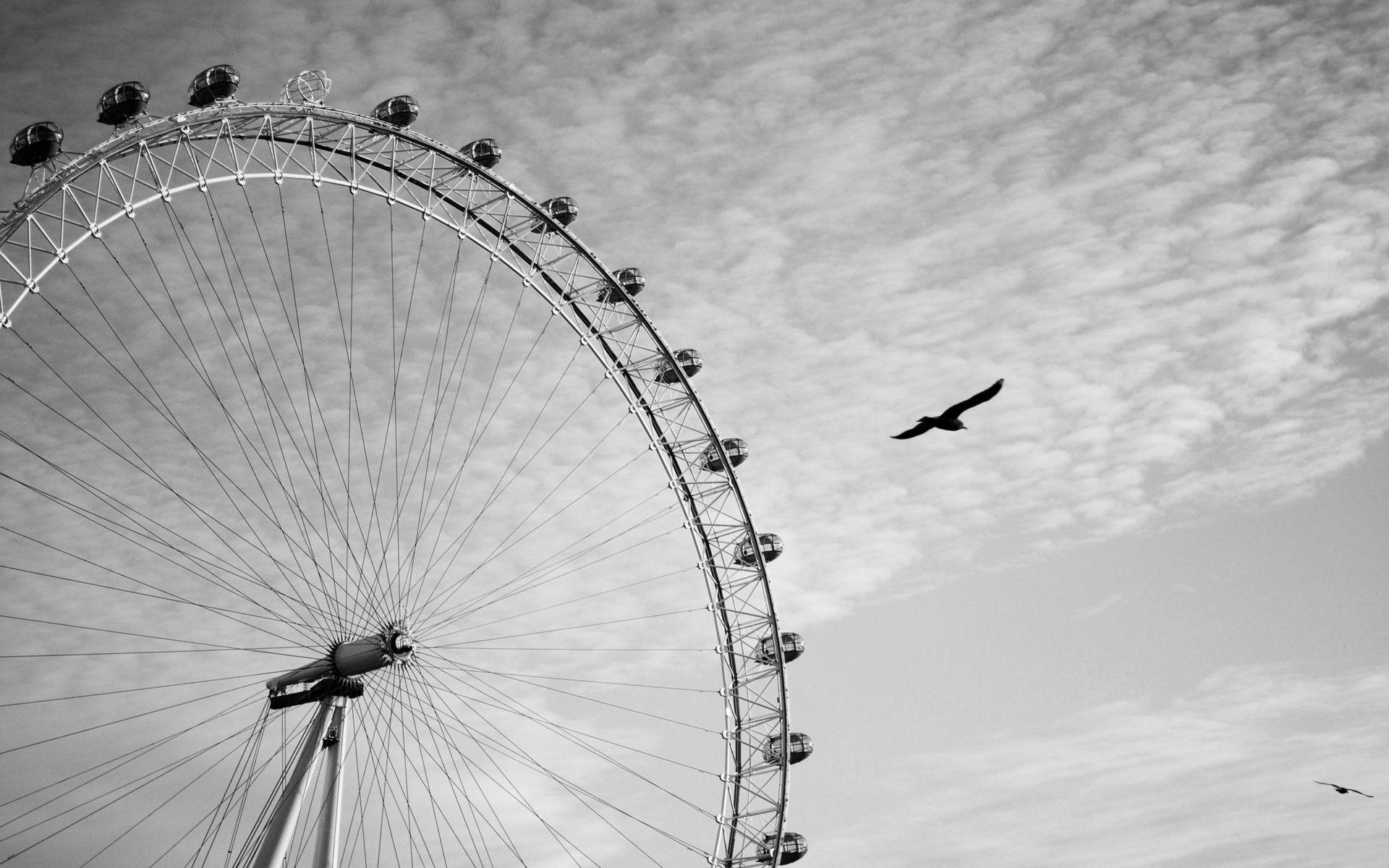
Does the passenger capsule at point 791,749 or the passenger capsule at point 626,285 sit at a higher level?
the passenger capsule at point 626,285

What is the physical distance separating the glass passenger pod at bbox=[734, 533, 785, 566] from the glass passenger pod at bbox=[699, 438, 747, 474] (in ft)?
7.13

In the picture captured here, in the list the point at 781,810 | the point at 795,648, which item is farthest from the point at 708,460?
the point at 781,810

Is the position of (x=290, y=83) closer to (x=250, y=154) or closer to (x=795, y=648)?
(x=250, y=154)

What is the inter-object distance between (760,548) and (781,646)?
2.83 m

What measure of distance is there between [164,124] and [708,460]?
17.1m

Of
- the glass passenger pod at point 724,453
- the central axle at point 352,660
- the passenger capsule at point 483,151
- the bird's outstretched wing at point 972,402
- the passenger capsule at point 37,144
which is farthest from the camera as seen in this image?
the glass passenger pod at point 724,453

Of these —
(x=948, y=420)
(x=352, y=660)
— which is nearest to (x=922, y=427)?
(x=948, y=420)

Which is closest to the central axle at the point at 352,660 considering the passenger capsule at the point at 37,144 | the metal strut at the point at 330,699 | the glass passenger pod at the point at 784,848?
the metal strut at the point at 330,699

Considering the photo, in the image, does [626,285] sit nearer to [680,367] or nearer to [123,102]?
[680,367]

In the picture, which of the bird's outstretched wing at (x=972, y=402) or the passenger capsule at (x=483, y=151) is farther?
the passenger capsule at (x=483, y=151)

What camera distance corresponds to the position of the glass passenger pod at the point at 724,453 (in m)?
36.0

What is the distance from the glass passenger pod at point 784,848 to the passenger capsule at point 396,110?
69.6 ft

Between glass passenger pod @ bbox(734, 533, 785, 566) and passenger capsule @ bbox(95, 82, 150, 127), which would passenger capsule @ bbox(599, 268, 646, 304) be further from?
passenger capsule @ bbox(95, 82, 150, 127)

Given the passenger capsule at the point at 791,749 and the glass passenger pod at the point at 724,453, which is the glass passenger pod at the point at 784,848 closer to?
the passenger capsule at the point at 791,749
